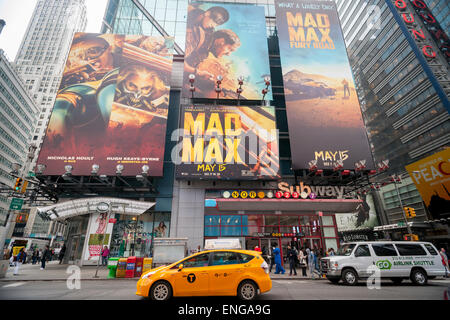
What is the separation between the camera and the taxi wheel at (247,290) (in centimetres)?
692

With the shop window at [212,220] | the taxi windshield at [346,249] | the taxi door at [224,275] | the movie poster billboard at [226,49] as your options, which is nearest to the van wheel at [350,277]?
the taxi windshield at [346,249]

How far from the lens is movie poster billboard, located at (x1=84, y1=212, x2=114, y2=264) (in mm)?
19578

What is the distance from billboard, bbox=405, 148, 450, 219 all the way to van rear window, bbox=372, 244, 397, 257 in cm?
1767

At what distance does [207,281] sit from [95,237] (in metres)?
17.4

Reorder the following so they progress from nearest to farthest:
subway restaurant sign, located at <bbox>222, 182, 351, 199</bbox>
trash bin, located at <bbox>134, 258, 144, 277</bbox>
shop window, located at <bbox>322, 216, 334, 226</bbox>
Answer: trash bin, located at <bbox>134, 258, 144, 277</bbox> → subway restaurant sign, located at <bbox>222, 182, 351, 199</bbox> → shop window, located at <bbox>322, 216, 334, 226</bbox>

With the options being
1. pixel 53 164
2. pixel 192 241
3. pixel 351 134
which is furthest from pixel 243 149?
pixel 53 164

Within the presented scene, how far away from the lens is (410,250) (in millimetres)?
11359

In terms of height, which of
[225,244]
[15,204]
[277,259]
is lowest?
[277,259]

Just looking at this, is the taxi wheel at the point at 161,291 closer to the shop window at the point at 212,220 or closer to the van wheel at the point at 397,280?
the van wheel at the point at 397,280

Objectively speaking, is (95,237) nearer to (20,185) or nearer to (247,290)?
(20,185)

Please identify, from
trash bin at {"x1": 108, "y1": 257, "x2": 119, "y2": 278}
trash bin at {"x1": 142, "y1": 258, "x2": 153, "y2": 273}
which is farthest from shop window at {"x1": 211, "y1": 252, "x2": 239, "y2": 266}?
trash bin at {"x1": 108, "y1": 257, "x2": 119, "y2": 278}

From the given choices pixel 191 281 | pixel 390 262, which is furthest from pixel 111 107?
pixel 390 262

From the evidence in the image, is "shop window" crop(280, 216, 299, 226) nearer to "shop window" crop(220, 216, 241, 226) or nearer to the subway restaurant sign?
the subway restaurant sign

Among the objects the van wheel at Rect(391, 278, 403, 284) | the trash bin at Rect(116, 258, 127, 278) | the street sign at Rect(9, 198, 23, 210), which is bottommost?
the van wheel at Rect(391, 278, 403, 284)
